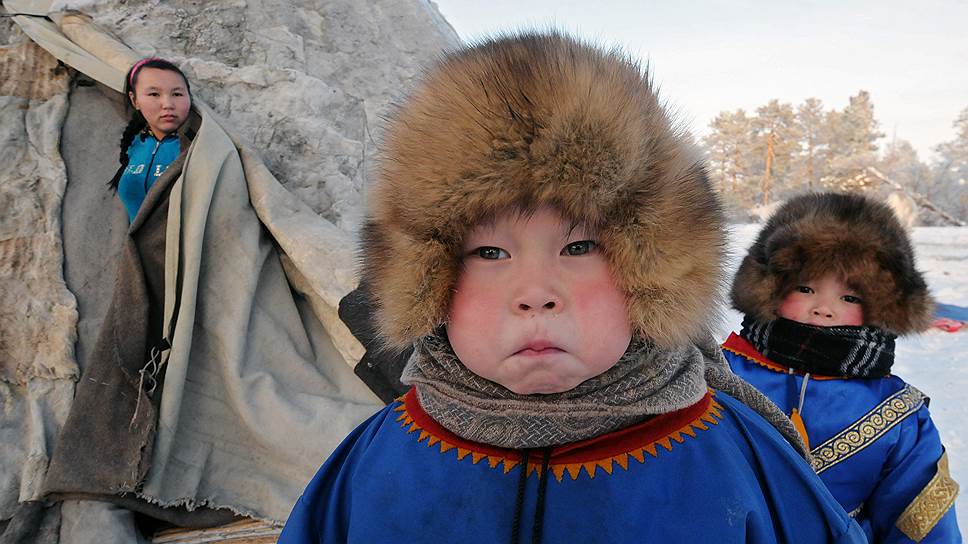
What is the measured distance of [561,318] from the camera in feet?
2.57

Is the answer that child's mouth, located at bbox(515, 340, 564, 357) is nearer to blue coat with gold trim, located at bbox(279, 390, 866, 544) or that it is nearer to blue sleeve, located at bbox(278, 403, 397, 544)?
blue coat with gold trim, located at bbox(279, 390, 866, 544)

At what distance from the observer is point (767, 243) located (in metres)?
1.70

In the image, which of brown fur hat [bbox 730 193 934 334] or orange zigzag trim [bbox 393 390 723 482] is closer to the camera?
orange zigzag trim [bbox 393 390 723 482]

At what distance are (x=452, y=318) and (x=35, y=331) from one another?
214 centimetres

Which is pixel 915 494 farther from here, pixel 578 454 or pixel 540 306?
pixel 540 306

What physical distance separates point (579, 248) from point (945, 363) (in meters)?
6.14

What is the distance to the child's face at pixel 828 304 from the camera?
5.05 ft

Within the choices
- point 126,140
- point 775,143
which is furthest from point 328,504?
point 775,143

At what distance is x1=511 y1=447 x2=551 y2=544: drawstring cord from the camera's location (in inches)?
31.8

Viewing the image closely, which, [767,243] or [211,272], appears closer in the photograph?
[767,243]

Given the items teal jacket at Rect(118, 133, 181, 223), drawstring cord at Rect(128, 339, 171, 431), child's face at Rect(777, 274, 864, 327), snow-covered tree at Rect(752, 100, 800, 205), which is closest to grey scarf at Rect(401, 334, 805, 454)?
child's face at Rect(777, 274, 864, 327)

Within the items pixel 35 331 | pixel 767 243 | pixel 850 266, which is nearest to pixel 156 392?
pixel 35 331

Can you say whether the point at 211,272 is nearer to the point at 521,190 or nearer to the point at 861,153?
the point at 521,190

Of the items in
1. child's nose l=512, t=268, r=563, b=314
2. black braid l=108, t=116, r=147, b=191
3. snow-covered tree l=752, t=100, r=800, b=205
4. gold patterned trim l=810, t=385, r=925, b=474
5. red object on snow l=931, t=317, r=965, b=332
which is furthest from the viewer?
snow-covered tree l=752, t=100, r=800, b=205
